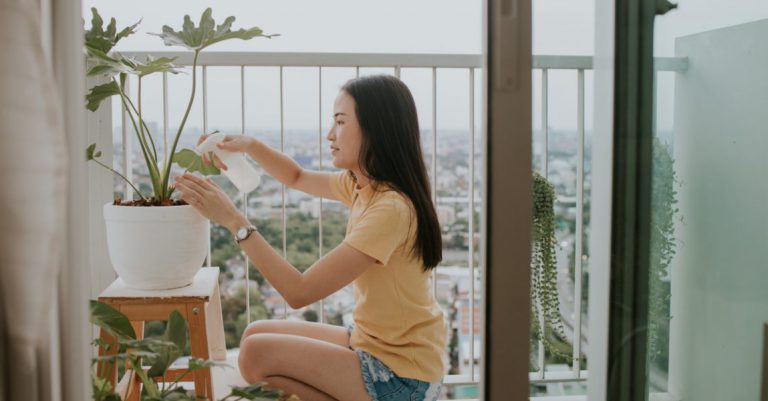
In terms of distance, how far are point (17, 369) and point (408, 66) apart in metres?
1.52

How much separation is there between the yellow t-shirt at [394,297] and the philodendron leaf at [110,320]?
1.77 ft

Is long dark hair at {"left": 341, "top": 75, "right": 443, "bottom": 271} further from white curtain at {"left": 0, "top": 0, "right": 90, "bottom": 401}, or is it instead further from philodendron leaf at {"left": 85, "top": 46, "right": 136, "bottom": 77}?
white curtain at {"left": 0, "top": 0, "right": 90, "bottom": 401}

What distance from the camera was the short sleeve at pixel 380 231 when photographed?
175 cm

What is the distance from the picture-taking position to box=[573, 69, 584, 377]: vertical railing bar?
4.29 ft

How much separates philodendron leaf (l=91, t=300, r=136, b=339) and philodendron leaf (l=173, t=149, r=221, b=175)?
51 centimetres

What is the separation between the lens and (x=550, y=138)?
1287mm

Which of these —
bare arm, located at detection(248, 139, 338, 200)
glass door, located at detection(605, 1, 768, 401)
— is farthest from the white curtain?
bare arm, located at detection(248, 139, 338, 200)

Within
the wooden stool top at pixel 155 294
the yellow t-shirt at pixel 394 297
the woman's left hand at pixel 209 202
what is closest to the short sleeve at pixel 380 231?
the yellow t-shirt at pixel 394 297

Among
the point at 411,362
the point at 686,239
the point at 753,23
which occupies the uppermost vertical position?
the point at 753,23

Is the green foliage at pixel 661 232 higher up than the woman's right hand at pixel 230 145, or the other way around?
the woman's right hand at pixel 230 145

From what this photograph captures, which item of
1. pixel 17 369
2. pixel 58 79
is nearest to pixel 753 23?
pixel 58 79

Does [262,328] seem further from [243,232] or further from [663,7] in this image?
[663,7]

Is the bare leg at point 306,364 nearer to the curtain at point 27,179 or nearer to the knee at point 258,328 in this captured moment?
the knee at point 258,328

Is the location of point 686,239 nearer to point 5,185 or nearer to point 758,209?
point 758,209
